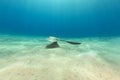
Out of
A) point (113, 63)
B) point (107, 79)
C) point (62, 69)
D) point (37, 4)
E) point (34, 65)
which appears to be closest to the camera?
point (107, 79)

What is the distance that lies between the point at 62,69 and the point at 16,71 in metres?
1.27

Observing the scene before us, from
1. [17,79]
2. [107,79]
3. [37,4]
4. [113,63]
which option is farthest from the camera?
[37,4]

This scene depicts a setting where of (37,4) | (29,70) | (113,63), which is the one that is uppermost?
(37,4)

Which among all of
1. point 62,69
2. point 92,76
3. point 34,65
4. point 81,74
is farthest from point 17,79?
point 92,76

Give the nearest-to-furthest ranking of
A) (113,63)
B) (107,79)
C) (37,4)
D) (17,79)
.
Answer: (17,79)
(107,79)
(113,63)
(37,4)

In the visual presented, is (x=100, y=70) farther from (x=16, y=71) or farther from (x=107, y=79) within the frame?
(x=16, y=71)

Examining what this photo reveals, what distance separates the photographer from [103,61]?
5270mm

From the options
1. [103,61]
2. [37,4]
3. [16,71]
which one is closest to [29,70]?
[16,71]

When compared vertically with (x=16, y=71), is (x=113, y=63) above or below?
below

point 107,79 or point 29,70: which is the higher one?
point 29,70

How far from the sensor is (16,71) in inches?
157

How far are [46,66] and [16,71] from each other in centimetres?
88

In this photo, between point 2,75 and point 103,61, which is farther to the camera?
point 103,61

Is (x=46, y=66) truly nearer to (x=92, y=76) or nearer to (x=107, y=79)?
(x=92, y=76)
